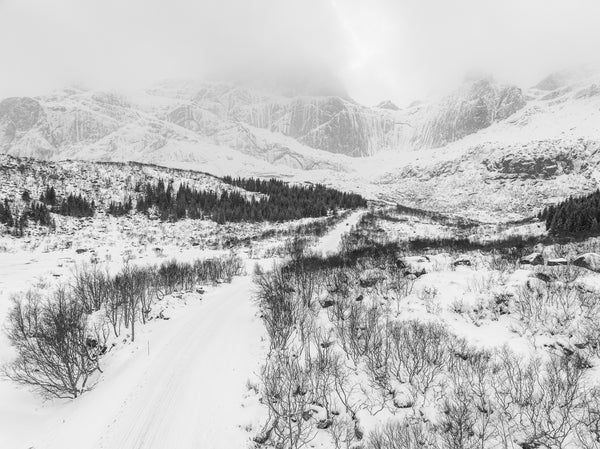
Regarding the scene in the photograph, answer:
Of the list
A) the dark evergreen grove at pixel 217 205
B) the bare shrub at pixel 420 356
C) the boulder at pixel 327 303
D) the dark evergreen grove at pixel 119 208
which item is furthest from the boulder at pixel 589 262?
the dark evergreen grove at pixel 119 208

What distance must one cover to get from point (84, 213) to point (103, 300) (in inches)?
2580

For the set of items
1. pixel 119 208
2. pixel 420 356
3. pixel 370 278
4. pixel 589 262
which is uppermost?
pixel 589 262

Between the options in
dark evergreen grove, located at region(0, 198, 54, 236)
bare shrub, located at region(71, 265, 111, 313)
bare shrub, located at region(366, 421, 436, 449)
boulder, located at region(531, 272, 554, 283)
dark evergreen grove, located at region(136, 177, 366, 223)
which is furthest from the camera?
dark evergreen grove, located at region(136, 177, 366, 223)

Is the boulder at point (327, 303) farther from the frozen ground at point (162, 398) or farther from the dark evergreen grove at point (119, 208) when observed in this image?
the dark evergreen grove at point (119, 208)

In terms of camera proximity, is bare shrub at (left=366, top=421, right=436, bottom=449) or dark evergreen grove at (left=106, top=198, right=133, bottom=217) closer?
bare shrub at (left=366, top=421, right=436, bottom=449)

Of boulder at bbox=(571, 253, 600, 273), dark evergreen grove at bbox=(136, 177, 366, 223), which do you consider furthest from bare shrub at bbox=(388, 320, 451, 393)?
dark evergreen grove at bbox=(136, 177, 366, 223)

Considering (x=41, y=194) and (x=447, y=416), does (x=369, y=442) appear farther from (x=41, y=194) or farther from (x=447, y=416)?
(x=41, y=194)

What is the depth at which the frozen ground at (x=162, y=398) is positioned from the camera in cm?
943

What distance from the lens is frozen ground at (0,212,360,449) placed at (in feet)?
30.9

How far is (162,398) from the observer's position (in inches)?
440

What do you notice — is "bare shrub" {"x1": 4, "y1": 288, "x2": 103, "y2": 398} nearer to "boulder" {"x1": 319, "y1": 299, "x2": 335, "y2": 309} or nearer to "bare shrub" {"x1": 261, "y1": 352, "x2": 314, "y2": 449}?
"bare shrub" {"x1": 261, "y1": 352, "x2": 314, "y2": 449}

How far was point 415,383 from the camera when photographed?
9.32 metres

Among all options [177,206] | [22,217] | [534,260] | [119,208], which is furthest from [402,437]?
[177,206]

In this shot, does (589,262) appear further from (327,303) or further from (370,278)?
(327,303)
